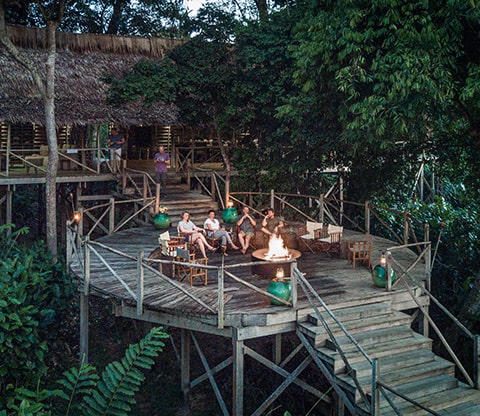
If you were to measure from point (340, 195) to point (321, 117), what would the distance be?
613 cm

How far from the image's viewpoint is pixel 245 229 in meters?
14.2

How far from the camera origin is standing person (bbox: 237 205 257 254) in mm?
13570

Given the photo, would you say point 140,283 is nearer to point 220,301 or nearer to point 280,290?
→ point 220,301

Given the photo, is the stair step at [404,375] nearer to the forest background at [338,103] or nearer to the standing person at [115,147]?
the forest background at [338,103]

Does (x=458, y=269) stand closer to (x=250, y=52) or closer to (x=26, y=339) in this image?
(x=250, y=52)

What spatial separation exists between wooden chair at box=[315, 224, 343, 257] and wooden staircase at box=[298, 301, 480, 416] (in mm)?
3498

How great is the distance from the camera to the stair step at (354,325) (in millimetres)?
9156

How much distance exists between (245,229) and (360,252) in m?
2.81

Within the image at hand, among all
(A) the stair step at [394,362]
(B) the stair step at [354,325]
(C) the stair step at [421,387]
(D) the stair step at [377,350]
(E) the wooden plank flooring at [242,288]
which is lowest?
(C) the stair step at [421,387]

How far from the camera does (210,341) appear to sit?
1476cm

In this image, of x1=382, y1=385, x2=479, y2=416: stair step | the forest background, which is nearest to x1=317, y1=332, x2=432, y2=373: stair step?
x1=382, y1=385, x2=479, y2=416: stair step

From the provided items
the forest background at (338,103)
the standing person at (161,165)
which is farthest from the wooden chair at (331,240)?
the standing person at (161,165)

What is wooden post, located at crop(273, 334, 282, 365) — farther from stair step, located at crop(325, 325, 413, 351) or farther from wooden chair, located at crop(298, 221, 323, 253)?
stair step, located at crop(325, 325, 413, 351)

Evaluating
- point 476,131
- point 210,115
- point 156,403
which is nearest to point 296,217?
point 210,115
